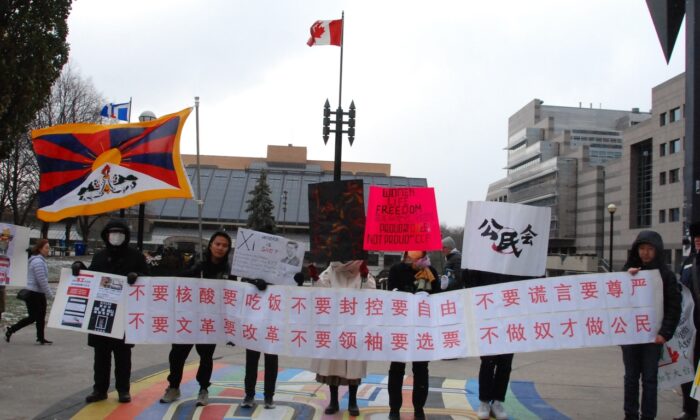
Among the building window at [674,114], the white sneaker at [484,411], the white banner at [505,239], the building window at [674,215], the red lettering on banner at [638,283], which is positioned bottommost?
the white sneaker at [484,411]

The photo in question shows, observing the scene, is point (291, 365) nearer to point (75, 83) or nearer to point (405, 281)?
point (405, 281)

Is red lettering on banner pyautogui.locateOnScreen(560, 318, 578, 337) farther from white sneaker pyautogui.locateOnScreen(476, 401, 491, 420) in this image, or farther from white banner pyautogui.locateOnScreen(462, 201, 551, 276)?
white sneaker pyautogui.locateOnScreen(476, 401, 491, 420)

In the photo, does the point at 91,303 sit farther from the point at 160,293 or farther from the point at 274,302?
the point at 274,302

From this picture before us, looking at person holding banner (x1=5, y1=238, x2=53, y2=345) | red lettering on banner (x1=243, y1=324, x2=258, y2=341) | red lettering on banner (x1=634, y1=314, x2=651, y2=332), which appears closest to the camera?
red lettering on banner (x1=634, y1=314, x2=651, y2=332)

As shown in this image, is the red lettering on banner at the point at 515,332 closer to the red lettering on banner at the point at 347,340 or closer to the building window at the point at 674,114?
the red lettering on banner at the point at 347,340

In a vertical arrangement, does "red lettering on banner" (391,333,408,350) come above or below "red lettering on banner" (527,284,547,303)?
below

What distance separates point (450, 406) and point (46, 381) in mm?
4728

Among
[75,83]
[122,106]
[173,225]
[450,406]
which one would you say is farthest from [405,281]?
[173,225]

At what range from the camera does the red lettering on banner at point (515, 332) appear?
19.1 ft

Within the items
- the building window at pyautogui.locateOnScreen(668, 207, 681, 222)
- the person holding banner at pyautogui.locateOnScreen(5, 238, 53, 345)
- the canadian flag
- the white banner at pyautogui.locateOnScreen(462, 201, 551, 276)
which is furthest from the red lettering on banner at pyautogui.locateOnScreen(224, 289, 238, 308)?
the building window at pyautogui.locateOnScreen(668, 207, 681, 222)

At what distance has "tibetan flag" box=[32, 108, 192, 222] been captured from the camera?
7.29 m

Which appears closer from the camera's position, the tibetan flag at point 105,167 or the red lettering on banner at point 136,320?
the red lettering on banner at point 136,320

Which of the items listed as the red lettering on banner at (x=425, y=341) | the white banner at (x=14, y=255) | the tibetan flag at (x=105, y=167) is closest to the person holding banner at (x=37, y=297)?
the white banner at (x=14, y=255)

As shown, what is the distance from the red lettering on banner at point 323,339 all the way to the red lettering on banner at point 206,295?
117cm
